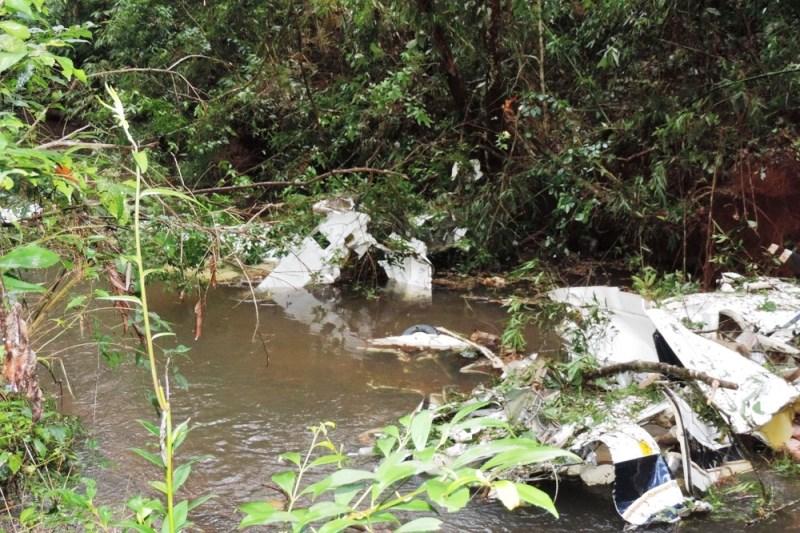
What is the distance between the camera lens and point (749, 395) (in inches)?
104

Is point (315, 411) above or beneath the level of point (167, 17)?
beneath

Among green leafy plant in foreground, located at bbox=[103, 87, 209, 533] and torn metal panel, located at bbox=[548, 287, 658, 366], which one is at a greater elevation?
green leafy plant in foreground, located at bbox=[103, 87, 209, 533]

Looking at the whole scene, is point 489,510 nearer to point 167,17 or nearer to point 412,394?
point 412,394

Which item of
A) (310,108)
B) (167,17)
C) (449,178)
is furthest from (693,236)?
(167,17)

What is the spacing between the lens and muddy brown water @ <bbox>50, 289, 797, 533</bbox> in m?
2.59

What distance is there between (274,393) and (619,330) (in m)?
1.83

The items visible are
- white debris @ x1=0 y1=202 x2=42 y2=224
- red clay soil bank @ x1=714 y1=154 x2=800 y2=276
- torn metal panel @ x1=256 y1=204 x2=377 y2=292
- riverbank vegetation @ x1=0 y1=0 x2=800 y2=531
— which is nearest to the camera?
white debris @ x1=0 y1=202 x2=42 y2=224

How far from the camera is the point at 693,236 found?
5.09m

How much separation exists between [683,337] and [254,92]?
5391 mm

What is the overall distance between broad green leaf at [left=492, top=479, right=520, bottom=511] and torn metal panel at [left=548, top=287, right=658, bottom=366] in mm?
2954

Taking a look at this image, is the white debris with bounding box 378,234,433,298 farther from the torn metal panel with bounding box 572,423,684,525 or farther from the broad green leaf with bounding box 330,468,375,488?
the broad green leaf with bounding box 330,468,375,488

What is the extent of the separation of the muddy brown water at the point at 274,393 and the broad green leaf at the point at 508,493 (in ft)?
4.78

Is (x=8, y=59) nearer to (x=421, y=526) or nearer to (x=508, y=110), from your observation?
(x=421, y=526)

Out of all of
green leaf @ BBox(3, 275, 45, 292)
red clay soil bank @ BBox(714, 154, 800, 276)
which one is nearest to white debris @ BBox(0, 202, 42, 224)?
green leaf @ BBox(3, 275, 45, 292)
